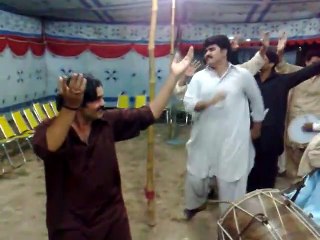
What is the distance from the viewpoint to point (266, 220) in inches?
70.5

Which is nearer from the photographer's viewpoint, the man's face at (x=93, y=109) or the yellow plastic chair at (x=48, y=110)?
the man's face at (x=93, y=109)

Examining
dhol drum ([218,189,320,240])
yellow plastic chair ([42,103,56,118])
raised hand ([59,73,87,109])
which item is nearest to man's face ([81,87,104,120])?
raised hand ([59,73,87,109])

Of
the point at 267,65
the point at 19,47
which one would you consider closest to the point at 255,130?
the point at 267,65

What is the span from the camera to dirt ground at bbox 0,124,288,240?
3.27 m

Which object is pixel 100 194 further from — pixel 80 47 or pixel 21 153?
pixel 80 47

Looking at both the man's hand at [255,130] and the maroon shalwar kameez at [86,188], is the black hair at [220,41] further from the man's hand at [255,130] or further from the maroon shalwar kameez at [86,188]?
the maroon shalwar kameez at [86,188]

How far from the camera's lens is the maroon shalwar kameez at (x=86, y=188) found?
1674 millimetres

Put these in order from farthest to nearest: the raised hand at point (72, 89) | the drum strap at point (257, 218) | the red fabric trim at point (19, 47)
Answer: the red fabric trim at point (19, 47) → the drum strap at point (257, 218) → the raised hand at point (72, 89)

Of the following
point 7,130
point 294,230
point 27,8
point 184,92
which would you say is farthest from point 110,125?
point 27,8

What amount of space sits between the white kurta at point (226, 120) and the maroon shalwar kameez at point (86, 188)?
1.20 meters

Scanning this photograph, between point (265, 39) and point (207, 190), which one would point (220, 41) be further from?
point (207, 190)

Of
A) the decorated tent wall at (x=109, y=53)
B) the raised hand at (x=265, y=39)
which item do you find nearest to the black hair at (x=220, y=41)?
the raised hand at (x=265, y=39)

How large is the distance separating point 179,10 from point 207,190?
428 centimetres

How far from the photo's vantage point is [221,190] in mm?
2930
